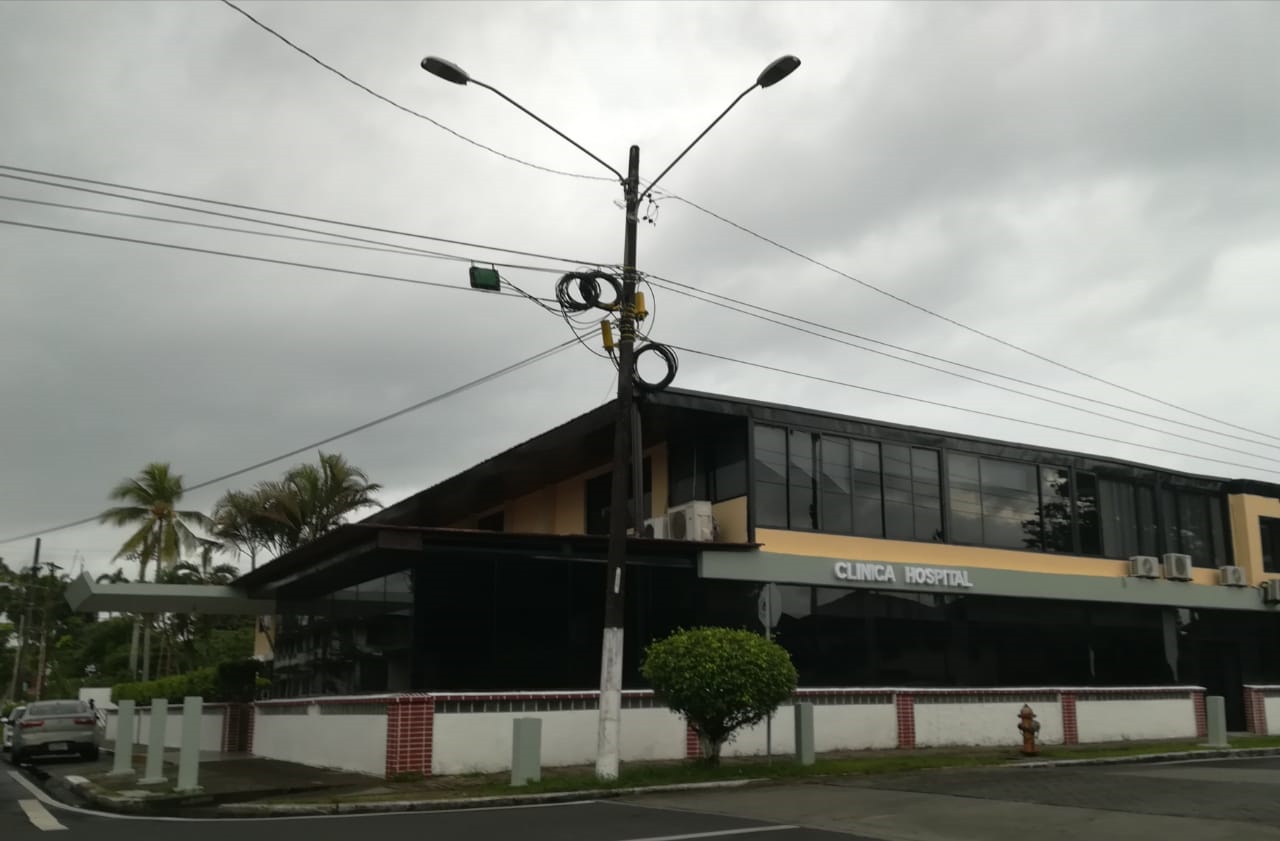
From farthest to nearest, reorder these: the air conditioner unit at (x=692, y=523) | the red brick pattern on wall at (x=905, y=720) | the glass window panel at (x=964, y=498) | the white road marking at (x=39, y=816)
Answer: the glass window panel at (x=964, y=498) < the red brick pattern on wall at (x=905, y=720) < the air conditioner unit at (x=692, y=523) < the white road marking at (x=39, y=816)

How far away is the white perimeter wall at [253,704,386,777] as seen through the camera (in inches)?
683

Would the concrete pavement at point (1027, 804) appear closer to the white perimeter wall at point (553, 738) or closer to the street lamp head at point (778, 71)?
the white perimeter wall at point (553, 738)

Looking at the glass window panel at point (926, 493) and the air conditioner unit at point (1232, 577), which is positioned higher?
the glass window panel at point (926, 493)

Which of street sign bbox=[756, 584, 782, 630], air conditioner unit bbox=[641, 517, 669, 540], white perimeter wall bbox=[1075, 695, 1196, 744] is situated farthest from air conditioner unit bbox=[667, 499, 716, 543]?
white perimeter wall bbox=[1075, 695, 1196, 744]

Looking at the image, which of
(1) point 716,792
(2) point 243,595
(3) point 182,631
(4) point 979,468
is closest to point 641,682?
(1) point 716,792

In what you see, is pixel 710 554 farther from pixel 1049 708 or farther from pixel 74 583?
pixel 74 583

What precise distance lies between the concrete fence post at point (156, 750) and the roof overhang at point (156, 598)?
22.3ft

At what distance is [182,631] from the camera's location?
49.5 meters

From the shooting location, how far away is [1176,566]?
2723cm

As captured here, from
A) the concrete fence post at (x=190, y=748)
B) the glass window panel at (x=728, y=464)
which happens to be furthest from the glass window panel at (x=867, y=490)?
the concrete fence post at (x=190, y=748)

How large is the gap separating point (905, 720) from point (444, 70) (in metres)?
14.9

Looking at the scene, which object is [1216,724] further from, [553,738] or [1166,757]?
[553,738]

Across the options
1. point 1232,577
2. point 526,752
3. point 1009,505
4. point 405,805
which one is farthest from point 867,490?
point 405,805

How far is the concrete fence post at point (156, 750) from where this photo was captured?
54.9ft
